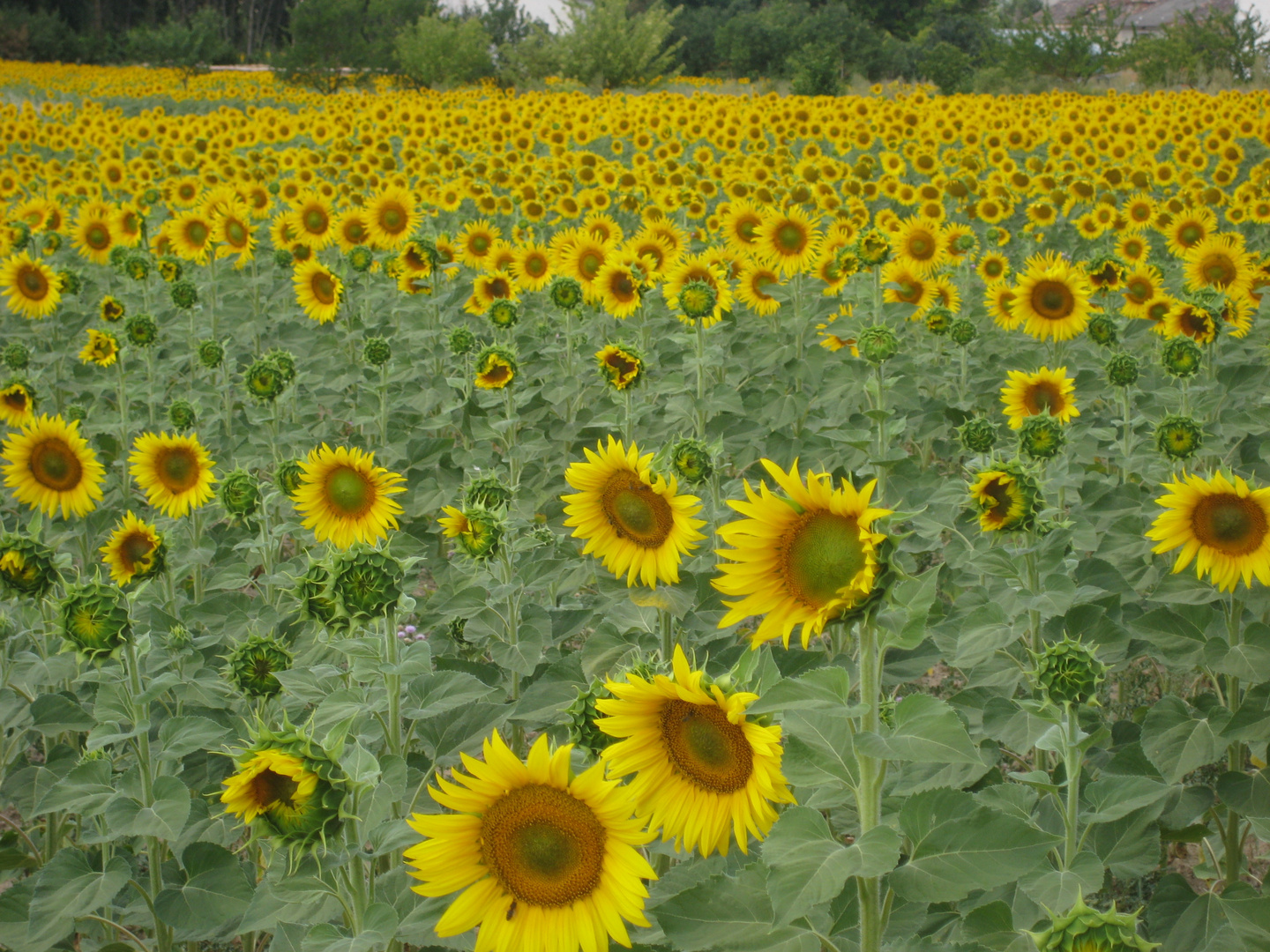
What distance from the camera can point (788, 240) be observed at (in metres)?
5.27

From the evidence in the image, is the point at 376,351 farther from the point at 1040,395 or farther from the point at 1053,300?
the point at 1053,300

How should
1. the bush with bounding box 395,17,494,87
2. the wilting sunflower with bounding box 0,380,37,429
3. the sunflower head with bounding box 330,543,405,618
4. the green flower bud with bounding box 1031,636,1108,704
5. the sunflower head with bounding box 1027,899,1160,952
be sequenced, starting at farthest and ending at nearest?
the bush with bounding box 395,17,494,87, the wilting sunflower with bounding box 0,380,37,429, the sunflower head with bounding box 330,543,405,618, the green flower bud with bounding box 1031,636,1108,704, the sunflower head with bounding box 1027,899,1160,952

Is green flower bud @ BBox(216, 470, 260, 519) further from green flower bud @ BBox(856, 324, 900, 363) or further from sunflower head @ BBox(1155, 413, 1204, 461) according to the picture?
sunflower head @ BBox(1155, 413, 1204, 461)

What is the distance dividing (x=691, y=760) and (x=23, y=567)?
6.16 ft

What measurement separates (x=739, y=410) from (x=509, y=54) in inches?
893

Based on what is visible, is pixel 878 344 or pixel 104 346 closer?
pixel 878 344

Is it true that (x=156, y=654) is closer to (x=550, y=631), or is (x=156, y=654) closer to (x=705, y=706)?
(x=550, y=631)

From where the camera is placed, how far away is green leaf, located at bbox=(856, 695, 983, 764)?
131 centimetres

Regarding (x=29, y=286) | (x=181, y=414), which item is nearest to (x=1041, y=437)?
(x=181, y=414)

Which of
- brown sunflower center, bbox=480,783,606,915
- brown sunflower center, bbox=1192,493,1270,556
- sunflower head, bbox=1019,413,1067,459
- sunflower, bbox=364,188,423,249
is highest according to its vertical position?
sunflower, bbox=364,188,423,249

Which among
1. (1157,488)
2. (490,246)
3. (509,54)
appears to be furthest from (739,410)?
(509,54)

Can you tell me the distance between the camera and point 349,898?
1.78m

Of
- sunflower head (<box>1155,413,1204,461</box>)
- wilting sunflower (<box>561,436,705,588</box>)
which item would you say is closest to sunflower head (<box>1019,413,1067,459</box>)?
sunflower head (<box>1155,413,1204,461</box>)

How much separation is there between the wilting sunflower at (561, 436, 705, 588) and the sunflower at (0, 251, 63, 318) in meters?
4.61
